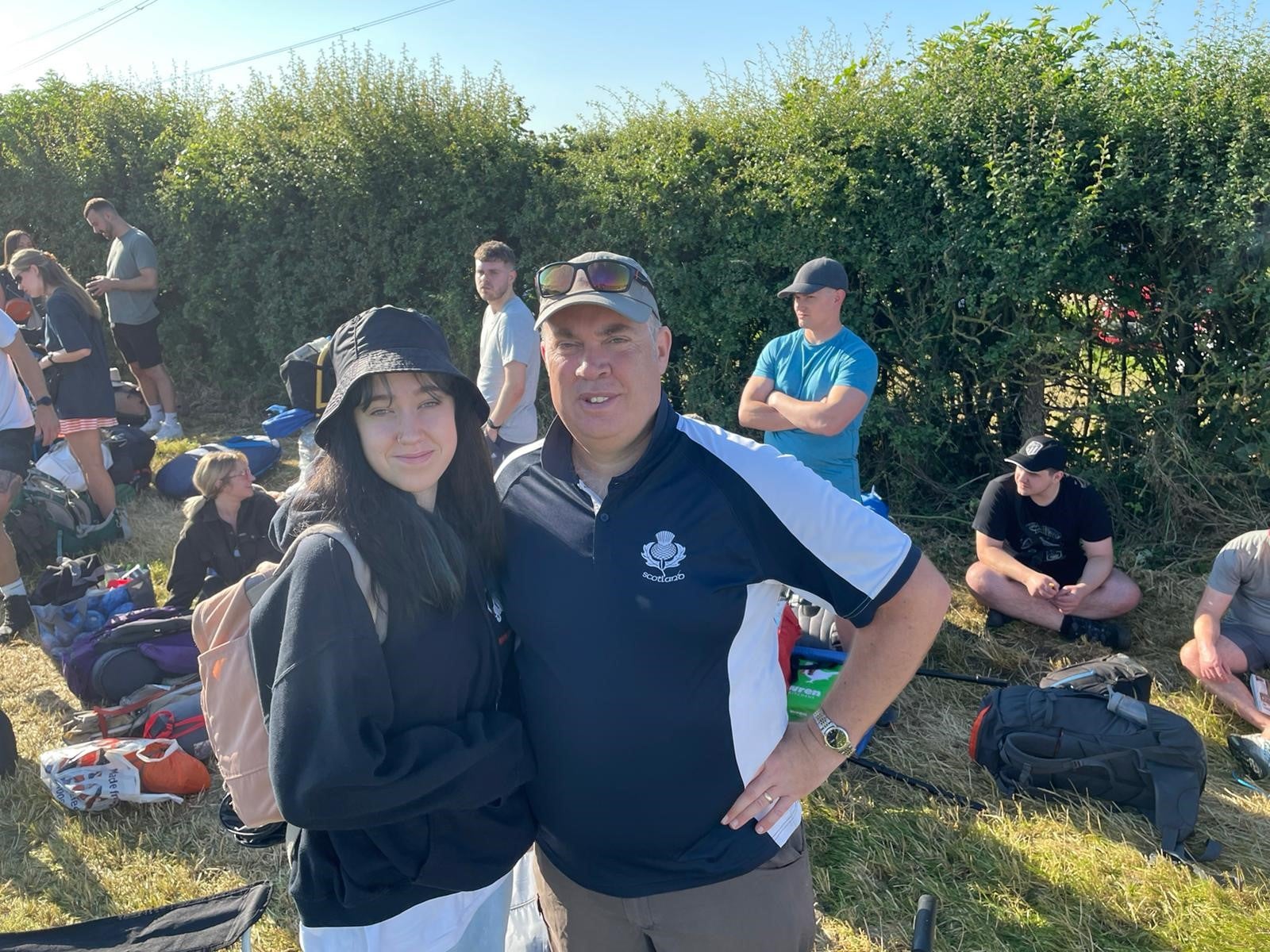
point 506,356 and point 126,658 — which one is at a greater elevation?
Answer: point 506,356

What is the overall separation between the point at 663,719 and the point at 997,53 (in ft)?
17.5

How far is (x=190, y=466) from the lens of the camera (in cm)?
760

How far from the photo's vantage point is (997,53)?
5547mm

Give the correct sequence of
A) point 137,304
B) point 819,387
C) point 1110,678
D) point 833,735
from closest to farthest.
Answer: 1. point 833,735
2. point 1110,678
3. point 819,387
4. point 137,304

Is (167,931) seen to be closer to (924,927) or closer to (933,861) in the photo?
(924,927)

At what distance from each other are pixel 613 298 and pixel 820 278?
9.73 ft

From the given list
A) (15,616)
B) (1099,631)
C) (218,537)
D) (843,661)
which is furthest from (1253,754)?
(15,616)

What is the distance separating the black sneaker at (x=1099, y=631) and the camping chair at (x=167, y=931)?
4265mm

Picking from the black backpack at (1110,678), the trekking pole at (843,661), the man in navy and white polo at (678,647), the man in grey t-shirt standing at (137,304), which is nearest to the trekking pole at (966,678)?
Result: the trekking pole at (843,661)

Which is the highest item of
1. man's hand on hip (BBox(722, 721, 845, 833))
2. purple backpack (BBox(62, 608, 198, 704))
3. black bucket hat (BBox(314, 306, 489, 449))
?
black bucket hat (BBox(314, 306, 489, 449))

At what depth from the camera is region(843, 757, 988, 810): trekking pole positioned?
3732 millimetres

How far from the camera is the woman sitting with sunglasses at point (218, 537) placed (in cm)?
493

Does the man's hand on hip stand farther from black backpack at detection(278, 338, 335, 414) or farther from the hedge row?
the hedge row

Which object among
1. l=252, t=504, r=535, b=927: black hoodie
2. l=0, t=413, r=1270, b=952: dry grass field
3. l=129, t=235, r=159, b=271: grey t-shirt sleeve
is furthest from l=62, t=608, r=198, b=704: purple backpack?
l=129, t=235, r=159, b=271: grey t-shirt sleeve
